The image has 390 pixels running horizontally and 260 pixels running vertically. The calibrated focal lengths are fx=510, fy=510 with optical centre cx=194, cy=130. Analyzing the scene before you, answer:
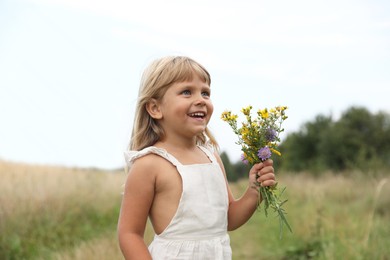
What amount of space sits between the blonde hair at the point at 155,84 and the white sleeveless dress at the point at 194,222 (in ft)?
0.49

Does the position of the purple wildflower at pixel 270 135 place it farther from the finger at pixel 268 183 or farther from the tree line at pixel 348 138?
the tree line at pixel 348 138

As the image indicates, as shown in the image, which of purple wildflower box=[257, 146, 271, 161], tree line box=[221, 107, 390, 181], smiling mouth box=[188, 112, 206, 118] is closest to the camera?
purple wildflower box=[257, 146, 271, 161]

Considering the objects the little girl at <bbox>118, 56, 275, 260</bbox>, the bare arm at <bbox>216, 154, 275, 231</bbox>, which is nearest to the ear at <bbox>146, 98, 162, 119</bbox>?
the little girl at <bbox>118, 56, 275, 260</bbox>

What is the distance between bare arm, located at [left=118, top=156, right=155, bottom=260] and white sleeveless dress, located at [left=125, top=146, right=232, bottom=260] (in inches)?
3.4

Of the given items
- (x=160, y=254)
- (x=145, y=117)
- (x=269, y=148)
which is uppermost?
(x=145, y=117)

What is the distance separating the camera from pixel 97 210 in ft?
25.5

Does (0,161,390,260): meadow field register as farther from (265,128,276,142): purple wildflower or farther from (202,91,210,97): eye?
(265,128,276,142): purple wildflower

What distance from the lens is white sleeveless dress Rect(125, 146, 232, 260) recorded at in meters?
2.34

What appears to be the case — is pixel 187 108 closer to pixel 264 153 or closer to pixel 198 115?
pixel 198 115

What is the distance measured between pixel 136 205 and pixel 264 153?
0.64 m

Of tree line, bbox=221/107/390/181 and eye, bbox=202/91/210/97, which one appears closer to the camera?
eye, bbox=202/91/210/97

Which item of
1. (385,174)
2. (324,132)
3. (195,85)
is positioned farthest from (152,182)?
(324,132)

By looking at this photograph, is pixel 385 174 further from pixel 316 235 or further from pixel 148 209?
pixel 148 209

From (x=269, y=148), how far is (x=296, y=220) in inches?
206
